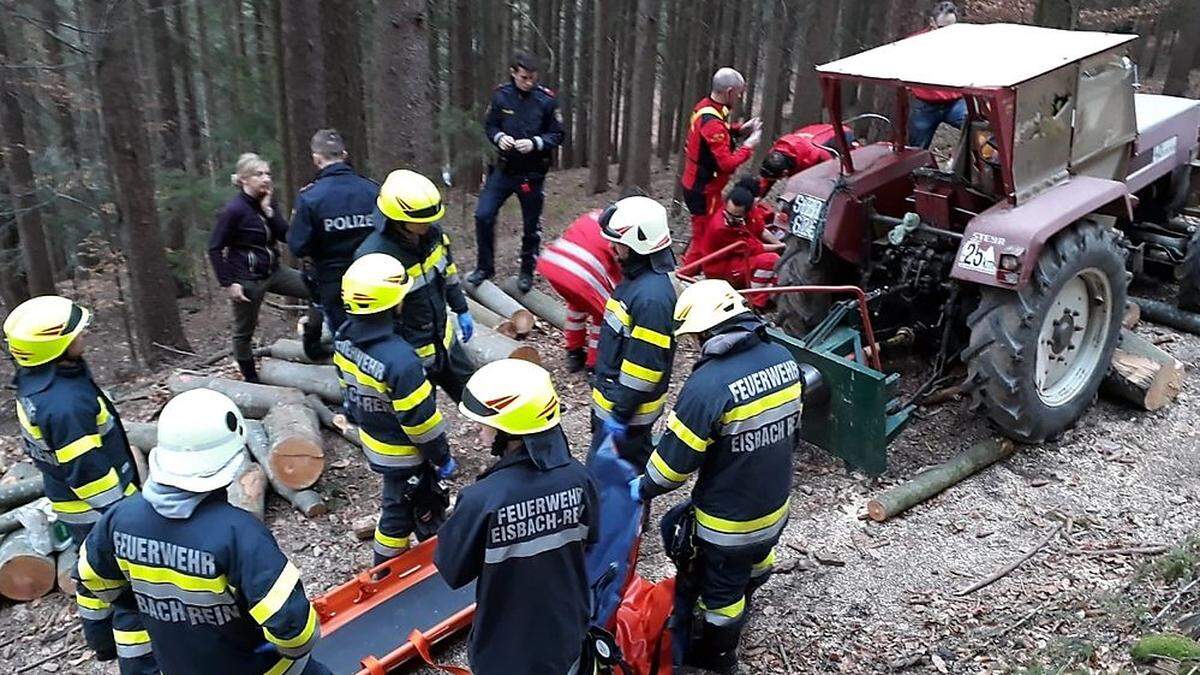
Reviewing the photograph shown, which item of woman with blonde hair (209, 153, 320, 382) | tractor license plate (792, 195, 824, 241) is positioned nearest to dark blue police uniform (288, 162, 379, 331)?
woman with blonde hair (209, 153, 320, 382)

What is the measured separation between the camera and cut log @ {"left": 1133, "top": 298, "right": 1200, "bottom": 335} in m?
6.95

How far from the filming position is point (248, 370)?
6.52m

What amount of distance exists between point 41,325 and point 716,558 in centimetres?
309

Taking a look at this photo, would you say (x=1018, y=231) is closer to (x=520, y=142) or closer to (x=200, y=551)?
(x=520, y=142)

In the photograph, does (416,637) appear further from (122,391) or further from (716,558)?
(122,391)

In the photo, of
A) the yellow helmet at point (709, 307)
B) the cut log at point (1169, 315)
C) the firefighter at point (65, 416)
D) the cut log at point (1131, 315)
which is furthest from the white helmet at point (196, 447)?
the cut log at point (1169, 315)

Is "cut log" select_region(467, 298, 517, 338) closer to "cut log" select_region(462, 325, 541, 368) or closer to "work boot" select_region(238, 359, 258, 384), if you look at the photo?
"cut log" select_region(462, 325, 541, 368)

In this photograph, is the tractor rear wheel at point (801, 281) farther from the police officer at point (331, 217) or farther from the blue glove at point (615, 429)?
the police officer at point (331, 217)

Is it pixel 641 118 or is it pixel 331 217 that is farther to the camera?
pixel 641 118

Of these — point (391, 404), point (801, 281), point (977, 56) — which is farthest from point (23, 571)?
point (977, 56)

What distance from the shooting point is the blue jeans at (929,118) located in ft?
25.1

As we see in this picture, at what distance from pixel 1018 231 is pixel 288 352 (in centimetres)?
519

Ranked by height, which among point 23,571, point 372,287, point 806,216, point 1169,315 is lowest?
point 23,571

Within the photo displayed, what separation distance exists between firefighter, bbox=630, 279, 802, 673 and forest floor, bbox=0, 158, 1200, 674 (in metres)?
0.59
